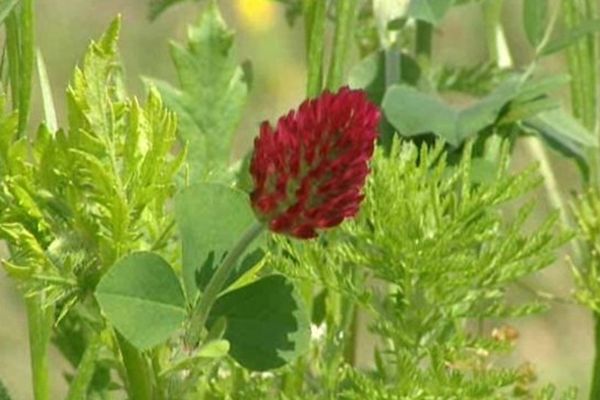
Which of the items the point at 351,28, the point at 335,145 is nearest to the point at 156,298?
the point at 335,145

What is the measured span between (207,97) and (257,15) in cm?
232

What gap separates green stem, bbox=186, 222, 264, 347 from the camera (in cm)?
86

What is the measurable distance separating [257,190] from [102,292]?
0.10 metres

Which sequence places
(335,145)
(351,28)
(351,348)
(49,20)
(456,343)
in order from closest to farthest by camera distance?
(335,145) → (456,343) → (351,28) → (351,348) → (49,20)

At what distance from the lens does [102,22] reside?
400 centimetres

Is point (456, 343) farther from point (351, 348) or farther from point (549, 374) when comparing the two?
point (549, 374)

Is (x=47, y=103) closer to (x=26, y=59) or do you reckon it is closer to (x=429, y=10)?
(x=26, y=59)

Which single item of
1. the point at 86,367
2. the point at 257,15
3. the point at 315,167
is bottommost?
the point at 86,367

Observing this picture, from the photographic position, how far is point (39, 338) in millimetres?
1033

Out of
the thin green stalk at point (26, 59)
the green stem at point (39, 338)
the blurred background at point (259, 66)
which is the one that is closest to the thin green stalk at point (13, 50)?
the thin green stalk at point (26, 59)

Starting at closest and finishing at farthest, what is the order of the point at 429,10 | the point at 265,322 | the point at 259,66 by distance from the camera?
the point at 265,322 → the point at 429,10 → the point at 259,66

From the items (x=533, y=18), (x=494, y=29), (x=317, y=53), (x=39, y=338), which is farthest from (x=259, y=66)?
(x=39, y=338)

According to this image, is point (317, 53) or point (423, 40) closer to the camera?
point (317, 53)

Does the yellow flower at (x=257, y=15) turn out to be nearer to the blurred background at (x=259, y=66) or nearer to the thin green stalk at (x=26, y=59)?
the blurred background at (x=259, y=66)
